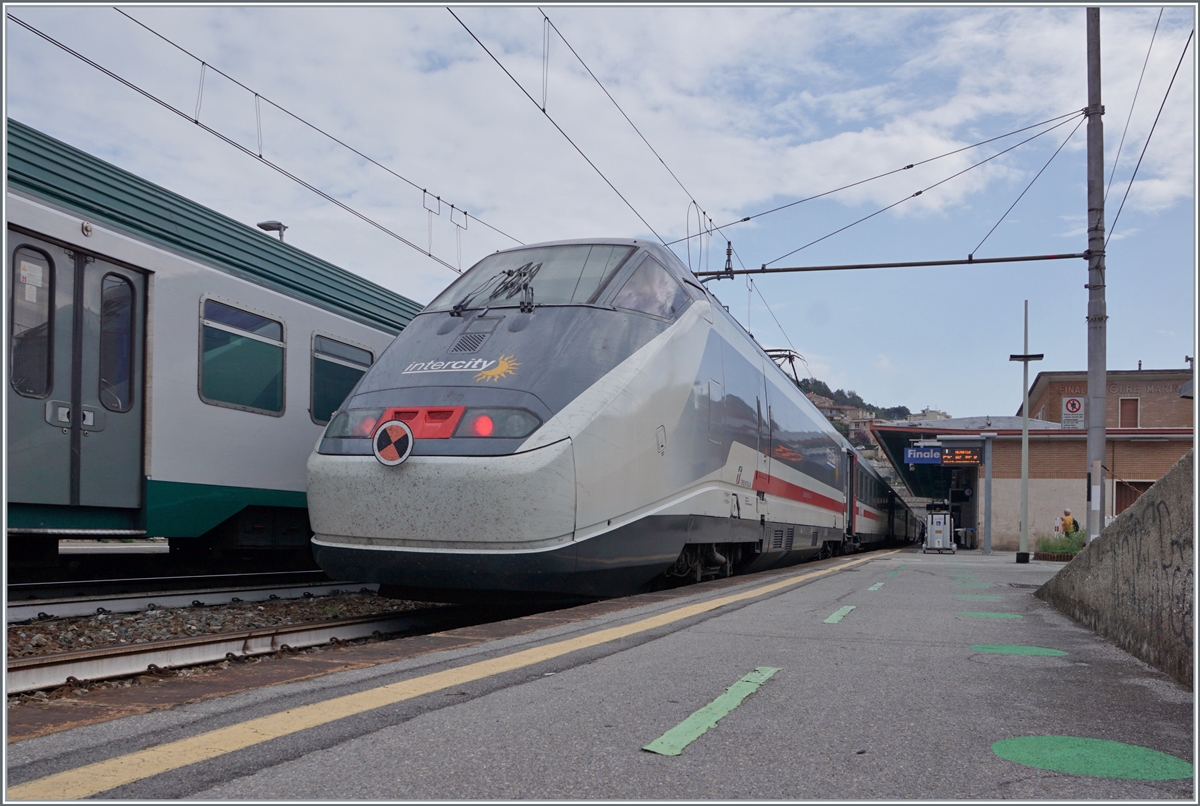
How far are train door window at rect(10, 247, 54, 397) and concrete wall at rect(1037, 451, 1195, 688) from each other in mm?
7227

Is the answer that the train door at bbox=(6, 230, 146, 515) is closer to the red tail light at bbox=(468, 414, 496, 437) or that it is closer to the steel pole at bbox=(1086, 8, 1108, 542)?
the red tail light at bbox=(468, 414, 496, 437)

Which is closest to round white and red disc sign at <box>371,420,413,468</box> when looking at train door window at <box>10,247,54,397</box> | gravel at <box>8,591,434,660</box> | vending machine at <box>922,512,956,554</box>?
gravel at <box>8,591,434,660</box>

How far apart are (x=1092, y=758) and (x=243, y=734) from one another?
2.61 metres

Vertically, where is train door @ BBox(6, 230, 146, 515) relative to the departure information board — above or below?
above

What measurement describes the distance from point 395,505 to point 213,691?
8.53 ft

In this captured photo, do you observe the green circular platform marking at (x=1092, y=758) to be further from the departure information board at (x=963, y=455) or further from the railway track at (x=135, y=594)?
the departure information board at (x=963, y=455)

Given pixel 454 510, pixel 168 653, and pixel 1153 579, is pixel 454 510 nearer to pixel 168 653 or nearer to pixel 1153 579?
pixel 168 653

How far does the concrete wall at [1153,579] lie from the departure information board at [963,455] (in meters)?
25.9

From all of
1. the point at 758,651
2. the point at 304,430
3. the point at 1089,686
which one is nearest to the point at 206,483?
the point at 304,430

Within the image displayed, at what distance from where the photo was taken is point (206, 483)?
8453 millimetres

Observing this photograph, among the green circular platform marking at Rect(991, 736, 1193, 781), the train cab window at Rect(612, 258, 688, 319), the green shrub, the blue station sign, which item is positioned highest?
the train cab window at Rect(612, 258, 688, 319)

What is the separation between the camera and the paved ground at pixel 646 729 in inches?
100

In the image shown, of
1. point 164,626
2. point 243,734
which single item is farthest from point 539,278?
point 243,734

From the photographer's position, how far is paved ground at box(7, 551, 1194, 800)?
2.55m
